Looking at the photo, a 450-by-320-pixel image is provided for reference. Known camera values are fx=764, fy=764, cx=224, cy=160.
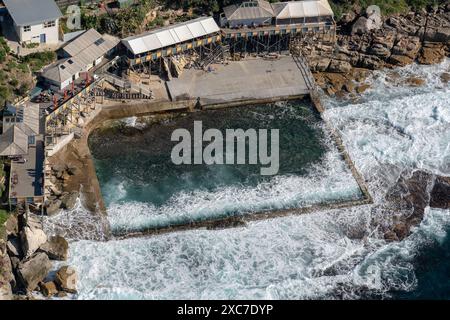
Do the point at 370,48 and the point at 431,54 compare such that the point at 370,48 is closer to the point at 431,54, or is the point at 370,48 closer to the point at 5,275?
the point at 431,54

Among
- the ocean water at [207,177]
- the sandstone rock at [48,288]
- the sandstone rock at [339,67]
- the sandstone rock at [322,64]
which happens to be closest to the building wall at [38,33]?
the ocean water at [207,177]

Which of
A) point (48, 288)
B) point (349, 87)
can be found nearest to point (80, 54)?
point (48, 288)

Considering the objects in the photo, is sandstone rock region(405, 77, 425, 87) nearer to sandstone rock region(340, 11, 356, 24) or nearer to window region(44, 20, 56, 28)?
sandstone rock region(340, 11, 356, 24)

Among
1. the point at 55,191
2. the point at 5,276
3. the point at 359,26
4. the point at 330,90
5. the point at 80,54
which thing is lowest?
the point at 5,276

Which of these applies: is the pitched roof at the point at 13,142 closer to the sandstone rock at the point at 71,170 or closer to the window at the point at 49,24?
the sandstone rock at the point at 71,170

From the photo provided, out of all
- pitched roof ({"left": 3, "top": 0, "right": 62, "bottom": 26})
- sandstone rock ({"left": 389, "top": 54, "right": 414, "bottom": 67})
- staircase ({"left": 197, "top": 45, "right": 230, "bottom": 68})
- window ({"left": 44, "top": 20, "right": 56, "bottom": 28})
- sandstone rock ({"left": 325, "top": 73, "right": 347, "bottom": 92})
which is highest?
pitched roof ({"left": 3, "top": 0, "right": 62, "bottom": 26})

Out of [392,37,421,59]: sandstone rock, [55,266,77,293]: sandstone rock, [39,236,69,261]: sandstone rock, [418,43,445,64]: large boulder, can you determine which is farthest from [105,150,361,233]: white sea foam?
[418,43,445,64]: large boulder
